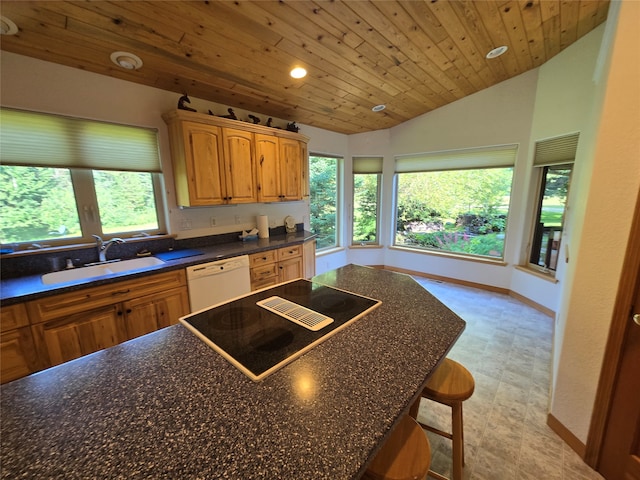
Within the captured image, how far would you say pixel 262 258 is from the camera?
2.94 metres

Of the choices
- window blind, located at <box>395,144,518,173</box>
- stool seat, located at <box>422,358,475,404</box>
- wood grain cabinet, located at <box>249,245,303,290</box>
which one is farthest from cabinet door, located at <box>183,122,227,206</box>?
window blind, located at <box>395,144,518,173</box>

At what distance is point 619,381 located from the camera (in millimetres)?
1350

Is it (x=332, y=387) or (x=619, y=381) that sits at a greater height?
(x=332, y=387)

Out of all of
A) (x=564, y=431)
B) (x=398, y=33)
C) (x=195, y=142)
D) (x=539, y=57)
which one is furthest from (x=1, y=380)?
(x=539, y=57)

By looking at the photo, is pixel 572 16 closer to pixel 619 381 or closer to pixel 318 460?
pixel 619 381

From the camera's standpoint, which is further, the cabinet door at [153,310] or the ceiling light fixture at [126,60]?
the cabinet door at [153,310]

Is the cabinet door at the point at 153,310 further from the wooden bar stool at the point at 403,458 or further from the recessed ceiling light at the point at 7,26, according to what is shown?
the wooden bar stool at the point at 403,458

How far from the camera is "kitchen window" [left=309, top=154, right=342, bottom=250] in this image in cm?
432

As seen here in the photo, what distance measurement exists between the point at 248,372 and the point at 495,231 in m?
4.15

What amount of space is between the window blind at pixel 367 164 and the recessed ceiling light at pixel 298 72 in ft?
7.44

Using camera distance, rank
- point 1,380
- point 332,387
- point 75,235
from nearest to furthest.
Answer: point 332,387 → point 1,380 → point 75,235

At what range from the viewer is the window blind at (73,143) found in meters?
1.92

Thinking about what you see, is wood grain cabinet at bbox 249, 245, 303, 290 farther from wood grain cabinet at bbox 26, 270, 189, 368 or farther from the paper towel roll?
wood grain cabinet at bbox 26, 270, 189, 368

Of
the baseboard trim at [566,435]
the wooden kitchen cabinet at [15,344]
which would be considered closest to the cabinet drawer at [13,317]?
the wooden kitchen cabinet at [15,344]
